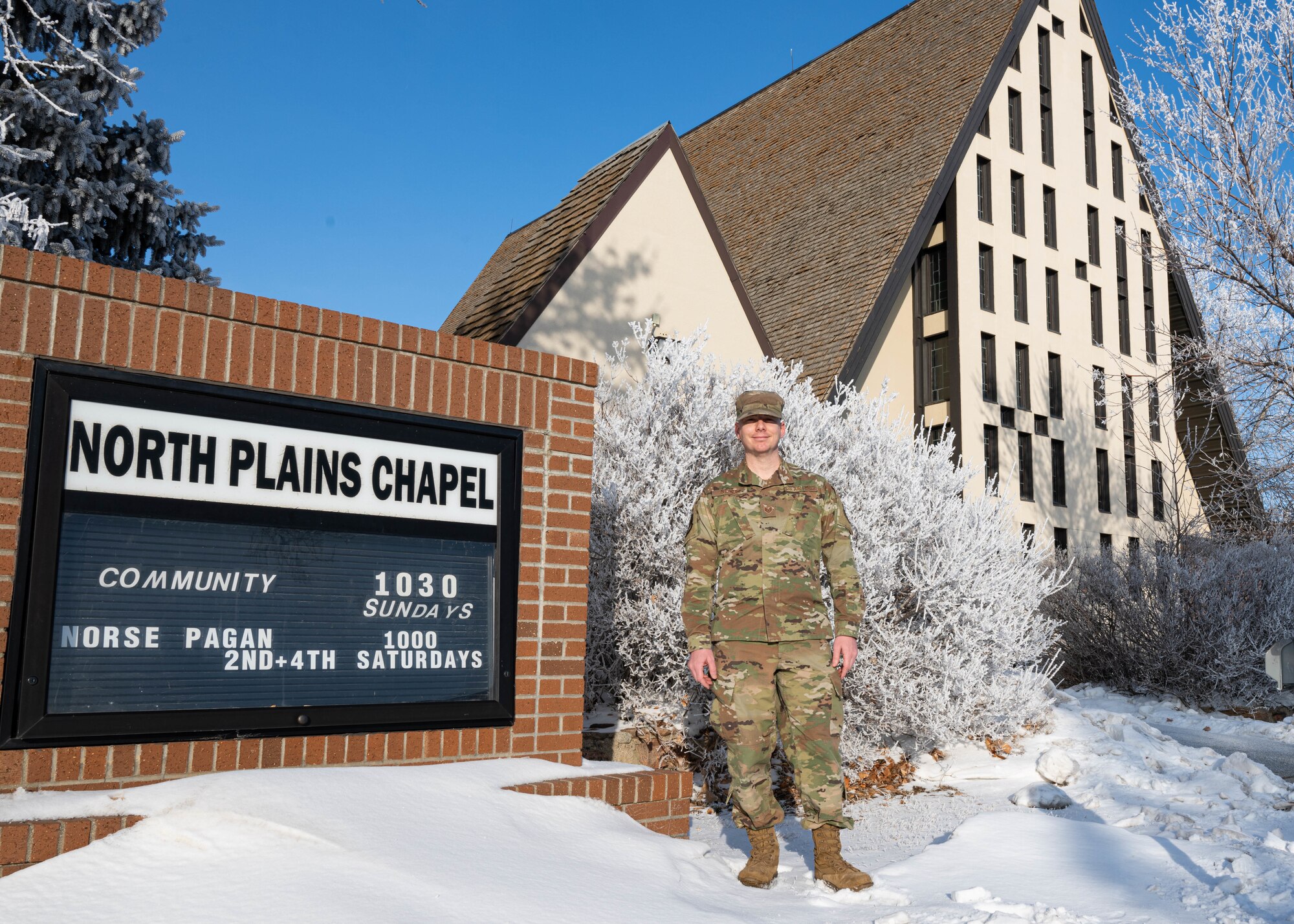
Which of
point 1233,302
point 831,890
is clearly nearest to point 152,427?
point 831,890

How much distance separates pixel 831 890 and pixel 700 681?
94 cm

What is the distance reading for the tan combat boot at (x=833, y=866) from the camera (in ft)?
13.4

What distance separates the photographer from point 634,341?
10.6m

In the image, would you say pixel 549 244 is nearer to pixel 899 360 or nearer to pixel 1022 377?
pixel 899 360

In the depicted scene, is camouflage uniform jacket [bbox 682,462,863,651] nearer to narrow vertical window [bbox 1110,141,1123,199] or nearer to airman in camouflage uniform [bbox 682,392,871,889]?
airman in camouflage uniform [bbox 682,392,871,889]

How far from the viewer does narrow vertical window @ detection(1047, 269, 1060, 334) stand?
60.1ft

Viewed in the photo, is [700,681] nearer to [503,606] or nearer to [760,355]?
[503,606]

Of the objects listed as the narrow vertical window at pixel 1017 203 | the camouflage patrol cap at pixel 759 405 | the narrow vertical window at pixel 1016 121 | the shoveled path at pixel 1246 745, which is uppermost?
the narrow vertical window at pixel 1016 121

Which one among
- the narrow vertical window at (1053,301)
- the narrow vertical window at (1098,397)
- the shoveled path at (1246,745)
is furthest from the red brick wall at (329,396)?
the narrow vertical window at (1098,397)

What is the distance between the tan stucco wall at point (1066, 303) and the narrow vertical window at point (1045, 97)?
11cm

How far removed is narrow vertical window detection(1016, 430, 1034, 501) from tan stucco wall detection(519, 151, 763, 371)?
24.2 ft

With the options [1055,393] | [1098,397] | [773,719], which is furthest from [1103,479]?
[773,719]

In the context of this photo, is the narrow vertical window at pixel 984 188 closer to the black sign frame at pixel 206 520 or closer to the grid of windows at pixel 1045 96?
the grid of windows at pixel 1045 96

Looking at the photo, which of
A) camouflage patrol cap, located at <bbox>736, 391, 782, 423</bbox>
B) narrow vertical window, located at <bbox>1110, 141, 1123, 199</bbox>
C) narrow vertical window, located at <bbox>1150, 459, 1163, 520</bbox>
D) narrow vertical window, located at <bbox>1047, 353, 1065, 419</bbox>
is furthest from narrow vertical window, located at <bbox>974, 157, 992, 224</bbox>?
camouflage patrol cap, located at <bbox>736, 391, 782, 423</bbox>
